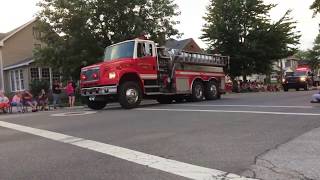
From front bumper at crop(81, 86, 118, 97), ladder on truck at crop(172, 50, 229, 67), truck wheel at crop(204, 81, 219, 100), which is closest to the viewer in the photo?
front bumper at crop(81, 86, 118, 97)

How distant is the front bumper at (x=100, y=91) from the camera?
61.4 feet

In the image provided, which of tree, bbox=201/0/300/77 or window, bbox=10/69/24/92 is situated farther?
tree, bbox=201/0/300/77

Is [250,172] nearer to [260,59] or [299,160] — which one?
[299,160]

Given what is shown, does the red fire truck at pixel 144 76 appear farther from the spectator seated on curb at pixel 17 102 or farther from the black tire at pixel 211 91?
the spectator seated on curb at pixel 17 102

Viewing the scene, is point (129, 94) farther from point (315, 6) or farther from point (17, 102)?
point (315, 6)

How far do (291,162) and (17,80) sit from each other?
37.8 meters

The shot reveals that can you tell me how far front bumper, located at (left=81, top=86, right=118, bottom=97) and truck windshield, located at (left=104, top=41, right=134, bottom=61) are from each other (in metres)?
1.43

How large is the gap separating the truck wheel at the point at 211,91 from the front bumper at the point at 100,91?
6.54 meters

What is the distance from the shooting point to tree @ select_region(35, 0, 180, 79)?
30.8 m

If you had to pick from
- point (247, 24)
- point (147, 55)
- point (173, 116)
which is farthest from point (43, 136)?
point (247, 24)

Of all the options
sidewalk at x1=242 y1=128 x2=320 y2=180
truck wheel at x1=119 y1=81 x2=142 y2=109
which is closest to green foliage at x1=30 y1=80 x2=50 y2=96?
truck wheel at x1=119 y1=81 x2=142 y2=109

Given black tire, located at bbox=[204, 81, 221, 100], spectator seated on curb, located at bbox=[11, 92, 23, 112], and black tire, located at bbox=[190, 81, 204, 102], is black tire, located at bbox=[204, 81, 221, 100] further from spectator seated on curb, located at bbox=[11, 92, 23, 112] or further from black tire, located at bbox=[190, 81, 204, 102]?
spectator seated on curb, located at bbox=[11, 92, 23, 112]

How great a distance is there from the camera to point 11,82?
1720 inches

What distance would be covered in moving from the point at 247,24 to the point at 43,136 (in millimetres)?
38005
